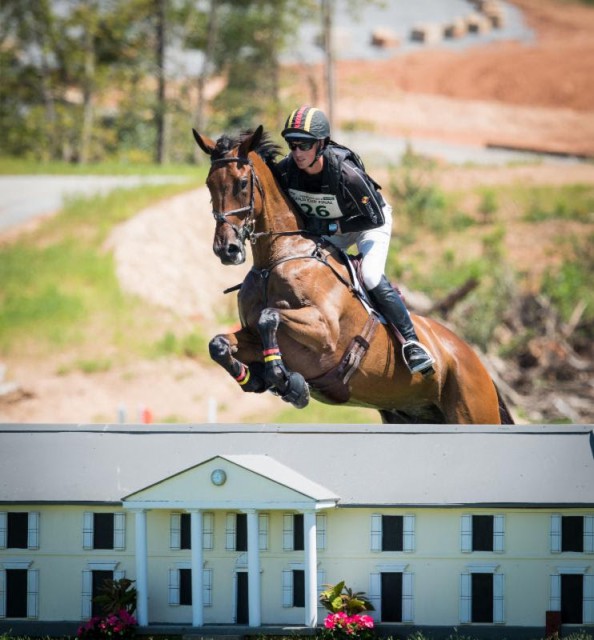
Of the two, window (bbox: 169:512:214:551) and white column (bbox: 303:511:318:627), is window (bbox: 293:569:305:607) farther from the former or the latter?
window (bbox: 169:512:214:551)

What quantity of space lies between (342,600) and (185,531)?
1246mm

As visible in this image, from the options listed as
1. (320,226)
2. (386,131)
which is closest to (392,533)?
(320,226)

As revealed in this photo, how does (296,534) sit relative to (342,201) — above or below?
below

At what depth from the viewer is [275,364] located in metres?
9.09

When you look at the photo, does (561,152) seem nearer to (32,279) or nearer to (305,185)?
(32,279)

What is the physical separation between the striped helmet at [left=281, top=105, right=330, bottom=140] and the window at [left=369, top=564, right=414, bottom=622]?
307cm

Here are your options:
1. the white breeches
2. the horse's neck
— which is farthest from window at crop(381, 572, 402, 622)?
the horse's neck

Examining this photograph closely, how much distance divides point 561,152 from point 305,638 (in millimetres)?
26928

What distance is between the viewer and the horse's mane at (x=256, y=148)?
920cm

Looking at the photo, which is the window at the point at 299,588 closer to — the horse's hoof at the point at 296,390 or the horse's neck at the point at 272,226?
the horse's hoof at the point at 296,390

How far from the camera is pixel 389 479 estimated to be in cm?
959

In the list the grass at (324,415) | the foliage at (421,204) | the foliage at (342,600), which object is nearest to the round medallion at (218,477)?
the foliage at (342,600)

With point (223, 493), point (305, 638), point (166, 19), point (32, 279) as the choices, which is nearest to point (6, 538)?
point (223, 493)

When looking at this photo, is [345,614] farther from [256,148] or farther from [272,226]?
[256,148]
